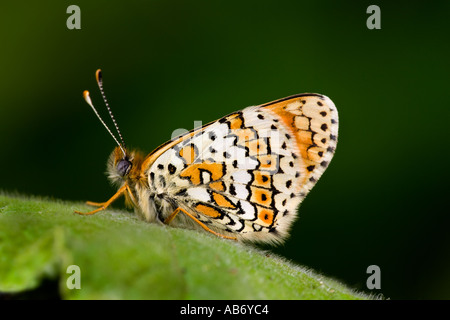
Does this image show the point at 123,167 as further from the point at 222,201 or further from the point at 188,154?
the point at 222,201

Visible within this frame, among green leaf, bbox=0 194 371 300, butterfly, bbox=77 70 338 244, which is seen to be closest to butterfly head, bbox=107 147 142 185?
butterfly, bbox=77 70 338 244

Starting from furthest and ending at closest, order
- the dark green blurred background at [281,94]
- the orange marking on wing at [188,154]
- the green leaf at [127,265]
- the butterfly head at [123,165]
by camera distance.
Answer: the dark green blurred background at [281,94]
the butterfly head at [123,165]
the orange marking on wing at [188,154]
the green leaf at [127,265]

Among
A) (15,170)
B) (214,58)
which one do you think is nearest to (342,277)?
(214,58)

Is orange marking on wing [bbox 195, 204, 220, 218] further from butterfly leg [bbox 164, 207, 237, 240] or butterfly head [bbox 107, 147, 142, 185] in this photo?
butterfly head [bbox 107, 147, 142, 185]

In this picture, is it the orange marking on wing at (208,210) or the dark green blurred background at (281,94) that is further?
the dark green blurred background at (281,94)

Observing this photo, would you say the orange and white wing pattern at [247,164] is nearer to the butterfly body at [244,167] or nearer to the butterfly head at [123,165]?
the butterfly body at [244,167]

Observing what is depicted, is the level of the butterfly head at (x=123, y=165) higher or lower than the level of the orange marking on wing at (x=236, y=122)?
lower

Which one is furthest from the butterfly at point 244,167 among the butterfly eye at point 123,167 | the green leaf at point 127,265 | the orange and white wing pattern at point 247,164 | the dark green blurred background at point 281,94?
the dark green blurred background at point 281,94
